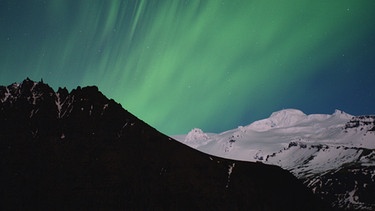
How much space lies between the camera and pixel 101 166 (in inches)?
6220

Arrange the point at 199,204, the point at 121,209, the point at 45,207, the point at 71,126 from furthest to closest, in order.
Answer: the point at 71,126, the point at 199,204, the point at 121,209, the point at 45,207

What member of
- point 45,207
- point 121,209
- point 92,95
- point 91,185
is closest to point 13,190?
point 45,207

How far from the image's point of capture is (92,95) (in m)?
190

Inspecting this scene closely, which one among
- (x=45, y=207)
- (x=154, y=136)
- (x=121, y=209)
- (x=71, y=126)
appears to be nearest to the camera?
(x=45, y=207)

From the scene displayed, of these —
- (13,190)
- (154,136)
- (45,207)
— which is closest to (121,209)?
(45,207)

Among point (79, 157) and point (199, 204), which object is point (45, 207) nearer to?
point (79, 157)

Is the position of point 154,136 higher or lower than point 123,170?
higher

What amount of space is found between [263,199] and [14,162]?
362 ft

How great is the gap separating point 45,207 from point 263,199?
315ft

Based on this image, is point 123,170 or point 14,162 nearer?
point 14,162

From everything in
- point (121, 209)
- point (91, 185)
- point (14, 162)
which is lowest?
point (121, 209)

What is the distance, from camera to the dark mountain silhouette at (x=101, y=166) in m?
143

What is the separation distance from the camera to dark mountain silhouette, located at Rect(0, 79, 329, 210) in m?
143

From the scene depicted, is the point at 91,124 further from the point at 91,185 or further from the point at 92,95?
the point at 91,185
